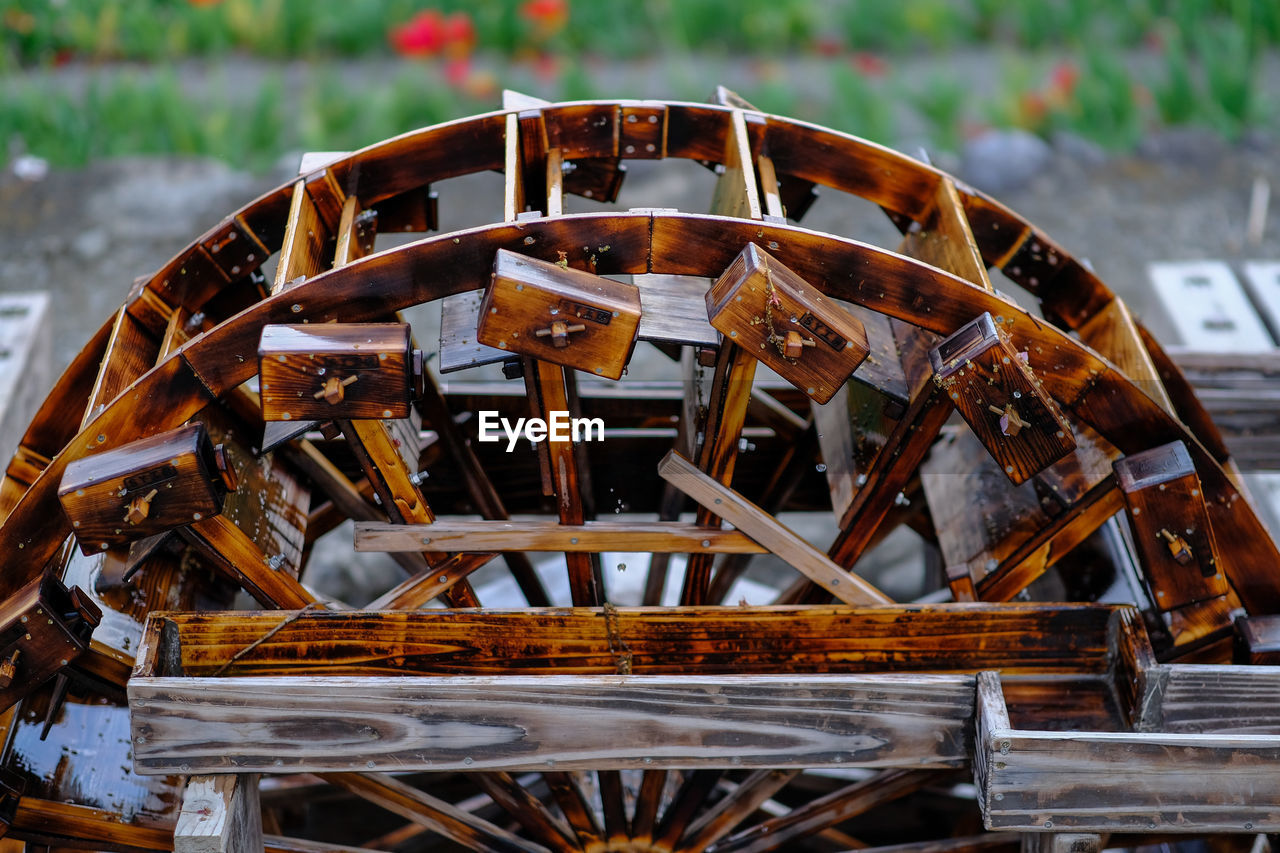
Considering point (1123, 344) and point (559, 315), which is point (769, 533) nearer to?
point (559, 315)

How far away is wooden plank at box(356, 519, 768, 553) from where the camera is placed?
10.9 feet

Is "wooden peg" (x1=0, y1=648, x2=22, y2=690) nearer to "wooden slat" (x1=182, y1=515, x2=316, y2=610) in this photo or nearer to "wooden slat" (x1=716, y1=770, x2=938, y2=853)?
"wooden slat" (x1=182, y1=515, x2=316, y2=610)

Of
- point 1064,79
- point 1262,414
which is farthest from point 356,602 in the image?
point 1064,79

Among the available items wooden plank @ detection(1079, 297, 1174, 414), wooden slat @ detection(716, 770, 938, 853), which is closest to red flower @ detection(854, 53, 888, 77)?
wooden plank @ detection(1079, 297, 1174, 414)

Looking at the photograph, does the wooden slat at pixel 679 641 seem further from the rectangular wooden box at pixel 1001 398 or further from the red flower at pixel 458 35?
the red flower at pixel 458 35

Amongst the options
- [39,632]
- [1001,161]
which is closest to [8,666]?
[39,632]

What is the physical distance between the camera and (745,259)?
288cm

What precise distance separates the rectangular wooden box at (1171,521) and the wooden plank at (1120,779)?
475mm

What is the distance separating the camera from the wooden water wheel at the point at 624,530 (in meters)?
2.96

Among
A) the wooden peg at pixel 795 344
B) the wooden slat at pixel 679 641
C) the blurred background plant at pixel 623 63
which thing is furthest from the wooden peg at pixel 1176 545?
the blurred background plant at pixel 623 63

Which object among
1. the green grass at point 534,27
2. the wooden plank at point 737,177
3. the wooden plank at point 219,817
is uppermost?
the green grass at point 534,27

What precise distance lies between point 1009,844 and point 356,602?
120 inches

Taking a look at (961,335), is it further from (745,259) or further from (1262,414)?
(1262,414)

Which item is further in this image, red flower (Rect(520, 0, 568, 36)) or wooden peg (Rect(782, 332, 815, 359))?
red flower (Rect(520, 0, 568, 36))
